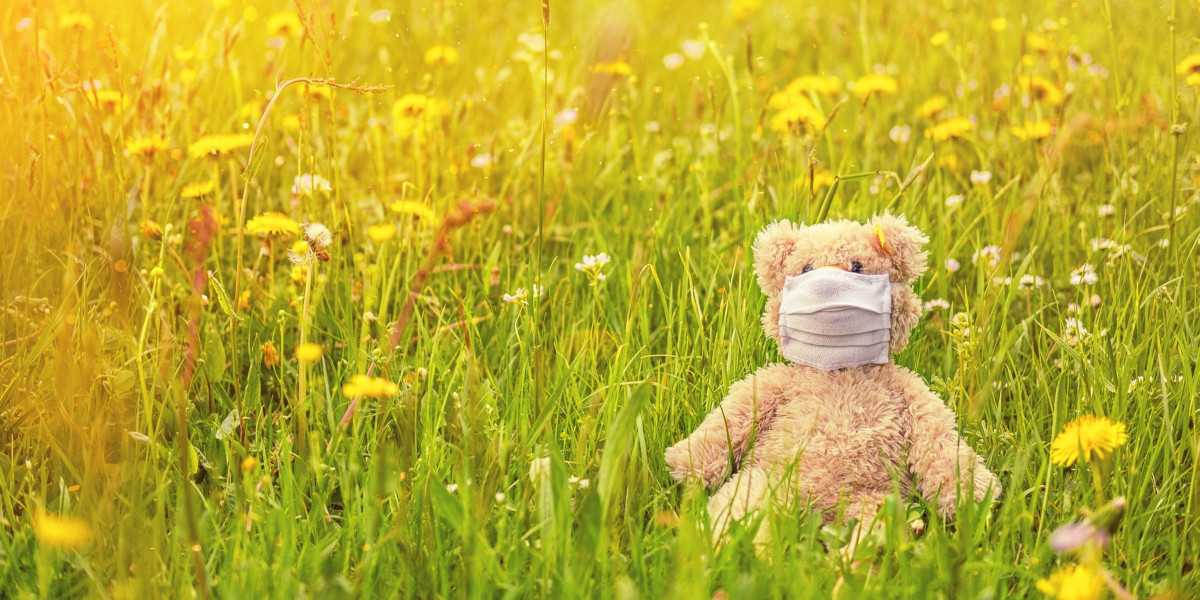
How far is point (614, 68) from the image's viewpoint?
9.29 ft

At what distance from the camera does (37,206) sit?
1.93 metres

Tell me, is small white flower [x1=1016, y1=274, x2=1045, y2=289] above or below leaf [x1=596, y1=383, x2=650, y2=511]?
below

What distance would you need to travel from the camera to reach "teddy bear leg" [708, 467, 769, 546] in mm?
1345

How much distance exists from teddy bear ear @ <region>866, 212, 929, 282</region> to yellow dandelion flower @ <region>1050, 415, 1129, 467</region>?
34cm

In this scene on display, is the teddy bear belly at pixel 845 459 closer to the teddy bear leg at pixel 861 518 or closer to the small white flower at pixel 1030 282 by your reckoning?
the teddy bear leg at pixel 861 518

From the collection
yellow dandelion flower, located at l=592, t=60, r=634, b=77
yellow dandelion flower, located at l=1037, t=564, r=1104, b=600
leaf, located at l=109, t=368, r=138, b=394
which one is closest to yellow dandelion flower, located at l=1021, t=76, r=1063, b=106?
yellow dandelion flower, located at l=592, t=60, r=634, b=77

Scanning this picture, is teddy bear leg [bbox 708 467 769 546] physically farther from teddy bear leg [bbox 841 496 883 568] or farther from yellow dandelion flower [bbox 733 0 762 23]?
yellow dandelion flower [bbox 733 0 762 23]

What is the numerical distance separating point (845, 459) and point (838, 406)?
81 millimetres

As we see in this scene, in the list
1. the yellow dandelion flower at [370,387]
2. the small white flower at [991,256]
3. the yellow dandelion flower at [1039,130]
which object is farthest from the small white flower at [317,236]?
the yellow dandelion flower at [1039,130]

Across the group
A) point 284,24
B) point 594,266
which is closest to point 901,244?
point 594,266

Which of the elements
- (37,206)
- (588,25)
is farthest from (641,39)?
(37,206)

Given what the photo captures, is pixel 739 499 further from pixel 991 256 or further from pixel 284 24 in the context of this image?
pixel 284 24

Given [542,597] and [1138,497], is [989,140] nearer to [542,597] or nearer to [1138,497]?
[1138,497]

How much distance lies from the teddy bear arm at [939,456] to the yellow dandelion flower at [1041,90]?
4.70 ft
